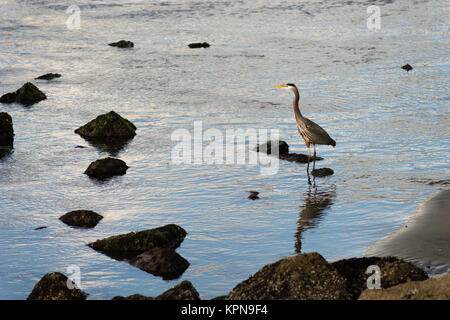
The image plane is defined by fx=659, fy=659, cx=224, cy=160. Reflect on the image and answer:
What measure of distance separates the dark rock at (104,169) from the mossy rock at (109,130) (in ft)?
12.9

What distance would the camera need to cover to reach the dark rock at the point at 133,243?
12.8m

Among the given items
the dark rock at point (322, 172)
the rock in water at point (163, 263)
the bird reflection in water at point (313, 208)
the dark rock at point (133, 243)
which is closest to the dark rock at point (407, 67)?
the dark rock at point (322, 172)

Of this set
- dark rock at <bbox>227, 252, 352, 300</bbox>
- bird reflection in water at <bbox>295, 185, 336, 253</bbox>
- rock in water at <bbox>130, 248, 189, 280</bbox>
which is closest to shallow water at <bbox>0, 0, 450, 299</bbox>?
bird reflection in water at <bbox>295, 185, 336, 253</bbox>

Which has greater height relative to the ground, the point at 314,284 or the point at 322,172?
the point at 314,284

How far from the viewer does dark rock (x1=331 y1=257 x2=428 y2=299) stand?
31.8 feet

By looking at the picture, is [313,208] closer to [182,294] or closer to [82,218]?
[82,218]

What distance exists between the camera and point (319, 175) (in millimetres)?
18031

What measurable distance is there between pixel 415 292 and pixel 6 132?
648 inches

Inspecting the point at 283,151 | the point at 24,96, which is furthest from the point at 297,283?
the point at 24,96

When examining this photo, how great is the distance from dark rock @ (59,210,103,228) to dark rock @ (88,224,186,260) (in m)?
1.27

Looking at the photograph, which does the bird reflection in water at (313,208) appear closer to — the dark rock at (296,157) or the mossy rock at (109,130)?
the dark rock at (296,157)

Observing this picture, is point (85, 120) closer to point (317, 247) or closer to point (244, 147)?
point (244, 147)

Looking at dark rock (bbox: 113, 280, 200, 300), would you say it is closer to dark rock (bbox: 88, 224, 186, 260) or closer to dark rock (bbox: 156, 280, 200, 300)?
dark rock (bbox: 156, 280, 200, 300)

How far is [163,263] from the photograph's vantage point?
11961mm
